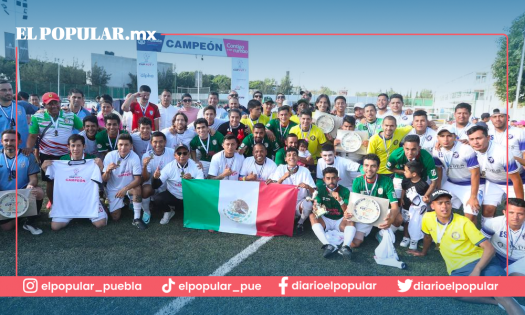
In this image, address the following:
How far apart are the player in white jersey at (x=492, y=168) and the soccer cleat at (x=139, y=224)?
5200mm

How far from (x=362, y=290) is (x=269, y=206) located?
1.91 metres

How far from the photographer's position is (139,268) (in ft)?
13.1

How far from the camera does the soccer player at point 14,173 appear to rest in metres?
5.10

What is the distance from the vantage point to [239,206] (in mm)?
5180

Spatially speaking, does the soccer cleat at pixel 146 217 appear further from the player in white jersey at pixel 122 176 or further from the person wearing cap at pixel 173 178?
the person wearing cap at pixel 173 178

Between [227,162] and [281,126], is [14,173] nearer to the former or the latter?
[227,162]

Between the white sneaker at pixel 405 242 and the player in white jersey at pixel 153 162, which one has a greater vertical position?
the player in white jersey at pixel 153 162

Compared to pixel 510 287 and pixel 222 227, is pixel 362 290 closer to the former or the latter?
pixel 510 287

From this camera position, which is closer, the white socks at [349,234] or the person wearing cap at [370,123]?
the white socks at [349,234]

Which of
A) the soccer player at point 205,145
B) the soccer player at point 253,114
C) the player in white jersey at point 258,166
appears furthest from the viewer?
the soccer player at point 253,114

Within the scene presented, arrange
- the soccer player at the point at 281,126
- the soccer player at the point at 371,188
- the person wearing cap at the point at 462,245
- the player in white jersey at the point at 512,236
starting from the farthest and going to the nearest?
the soccer player at the point at 281,126 < the soccer player at the point at 371,188 < the player in white jersey at the point at 512,236 < the person wearing cap at the point at 462,245

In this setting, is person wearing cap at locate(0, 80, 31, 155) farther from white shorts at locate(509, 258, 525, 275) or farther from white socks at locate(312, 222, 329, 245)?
white shorts at locate(509, 258, 525, 275)

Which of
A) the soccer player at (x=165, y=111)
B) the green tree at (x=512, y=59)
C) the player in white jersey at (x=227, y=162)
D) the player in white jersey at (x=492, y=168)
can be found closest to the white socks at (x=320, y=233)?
the player in white jersey at (x=227, y=162)

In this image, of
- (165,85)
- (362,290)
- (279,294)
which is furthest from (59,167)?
(165,85)
